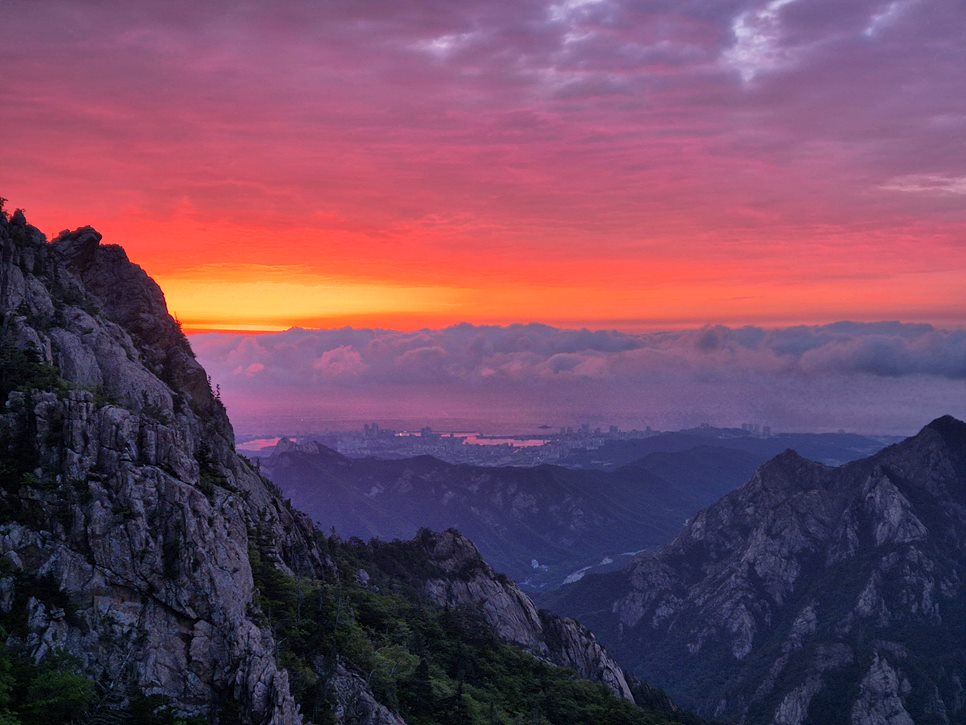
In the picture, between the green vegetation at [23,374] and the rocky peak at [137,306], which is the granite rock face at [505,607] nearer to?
the rocky peak at [137,306]

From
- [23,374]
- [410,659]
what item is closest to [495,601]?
[410,659]

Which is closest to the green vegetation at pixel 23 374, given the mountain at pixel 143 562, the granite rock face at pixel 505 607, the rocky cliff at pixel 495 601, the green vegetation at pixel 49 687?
the mountain at pixel 143 562

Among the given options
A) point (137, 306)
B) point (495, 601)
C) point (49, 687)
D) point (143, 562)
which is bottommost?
point (495, 601)

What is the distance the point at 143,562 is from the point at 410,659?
40.8 m

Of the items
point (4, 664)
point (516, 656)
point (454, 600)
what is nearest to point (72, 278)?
point (4, 664)

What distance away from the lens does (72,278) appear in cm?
9631

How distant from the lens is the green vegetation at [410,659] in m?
76.8

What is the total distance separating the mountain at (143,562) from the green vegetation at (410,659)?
313mm

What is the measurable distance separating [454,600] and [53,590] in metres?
116

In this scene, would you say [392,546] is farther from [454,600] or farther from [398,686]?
[398,686]

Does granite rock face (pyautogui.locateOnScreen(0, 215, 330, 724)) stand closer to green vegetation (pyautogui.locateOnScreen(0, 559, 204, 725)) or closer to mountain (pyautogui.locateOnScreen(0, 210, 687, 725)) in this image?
mountain (pyautogui.locateOnScreen(0, 210, 687, 725))

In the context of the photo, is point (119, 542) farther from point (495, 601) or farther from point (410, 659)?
point (495, 601)

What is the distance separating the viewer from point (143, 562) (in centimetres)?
6188

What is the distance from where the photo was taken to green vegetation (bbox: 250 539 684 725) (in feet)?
252
